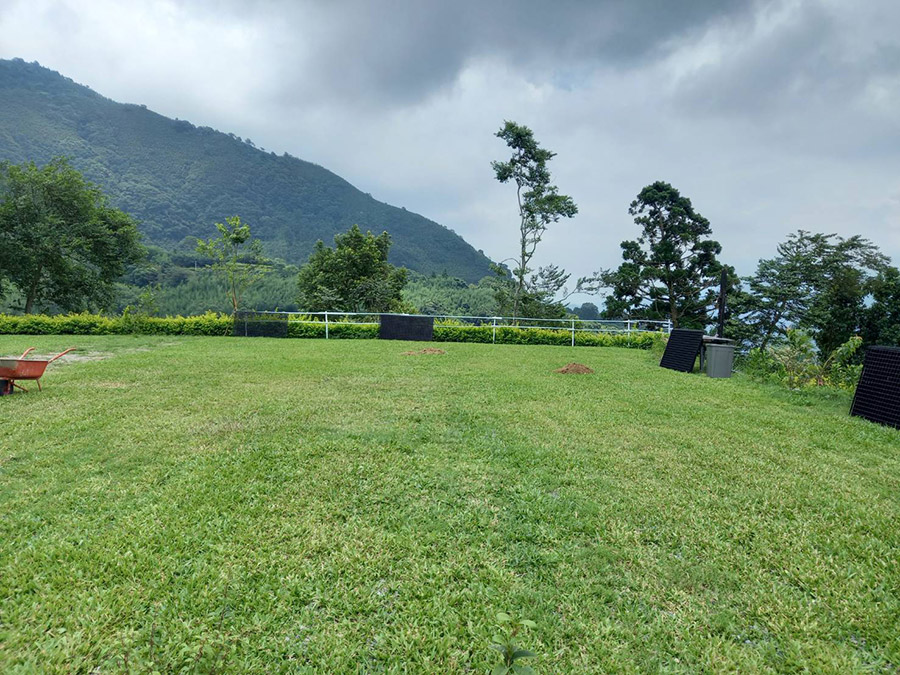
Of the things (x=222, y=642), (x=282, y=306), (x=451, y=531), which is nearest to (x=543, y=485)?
(x=451, y=531)

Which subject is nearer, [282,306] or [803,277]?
[803,277]

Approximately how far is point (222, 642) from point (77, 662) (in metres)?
0.49

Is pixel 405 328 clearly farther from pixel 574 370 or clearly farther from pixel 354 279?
pixel 354 279

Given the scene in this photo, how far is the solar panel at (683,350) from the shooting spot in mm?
8906

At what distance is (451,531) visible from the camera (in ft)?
7.64

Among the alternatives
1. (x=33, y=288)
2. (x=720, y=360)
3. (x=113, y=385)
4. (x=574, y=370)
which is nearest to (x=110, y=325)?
(x=113, y=385)

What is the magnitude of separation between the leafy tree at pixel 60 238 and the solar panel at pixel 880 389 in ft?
101

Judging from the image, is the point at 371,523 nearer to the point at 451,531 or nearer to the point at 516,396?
the point at 451,531

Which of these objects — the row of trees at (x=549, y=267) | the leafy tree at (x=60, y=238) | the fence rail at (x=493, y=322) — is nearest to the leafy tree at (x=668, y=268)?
the row of trees at (x=549, y=267)

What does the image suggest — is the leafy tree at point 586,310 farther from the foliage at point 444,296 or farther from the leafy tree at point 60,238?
the leafy tree at point 60,238

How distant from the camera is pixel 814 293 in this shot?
20203mm

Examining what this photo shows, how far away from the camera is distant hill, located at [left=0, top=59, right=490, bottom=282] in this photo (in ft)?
224

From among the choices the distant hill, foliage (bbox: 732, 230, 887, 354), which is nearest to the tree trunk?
foliage (bbox: 732, 230, 887, 354)

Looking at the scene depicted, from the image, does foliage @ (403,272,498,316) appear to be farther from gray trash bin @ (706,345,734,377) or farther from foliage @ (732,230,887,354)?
gray trash bin @ (706,345,734,377)
